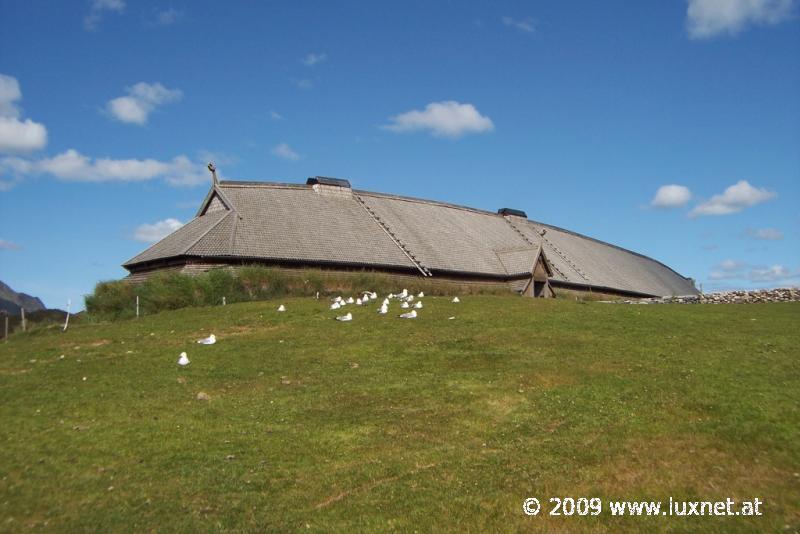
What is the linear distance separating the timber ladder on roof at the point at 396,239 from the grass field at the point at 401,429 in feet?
73.4

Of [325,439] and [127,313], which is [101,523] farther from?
[127,313]

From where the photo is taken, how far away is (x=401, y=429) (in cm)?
1691

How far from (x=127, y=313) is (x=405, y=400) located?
24.9m

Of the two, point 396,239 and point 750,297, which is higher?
point 396,239

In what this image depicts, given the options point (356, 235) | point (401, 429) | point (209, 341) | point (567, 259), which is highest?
point (567, 259)

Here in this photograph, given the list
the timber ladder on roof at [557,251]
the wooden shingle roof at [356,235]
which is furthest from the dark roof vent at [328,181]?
the timber ladder on roof at [557,251]

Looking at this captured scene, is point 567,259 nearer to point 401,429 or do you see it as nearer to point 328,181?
point 328,181

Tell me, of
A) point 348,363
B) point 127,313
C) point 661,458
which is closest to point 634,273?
point 127,313

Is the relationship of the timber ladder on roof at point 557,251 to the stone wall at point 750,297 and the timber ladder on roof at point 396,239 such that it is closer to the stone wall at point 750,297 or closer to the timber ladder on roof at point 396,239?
the timber ladder on roof at point 396,239

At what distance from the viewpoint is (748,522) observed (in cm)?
1229

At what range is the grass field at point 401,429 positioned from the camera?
13047mm

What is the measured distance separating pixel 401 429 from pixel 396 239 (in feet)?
120

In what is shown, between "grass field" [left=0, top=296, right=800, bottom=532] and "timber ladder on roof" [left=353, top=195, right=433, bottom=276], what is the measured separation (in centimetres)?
2236

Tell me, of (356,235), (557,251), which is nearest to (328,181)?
(356,235)
